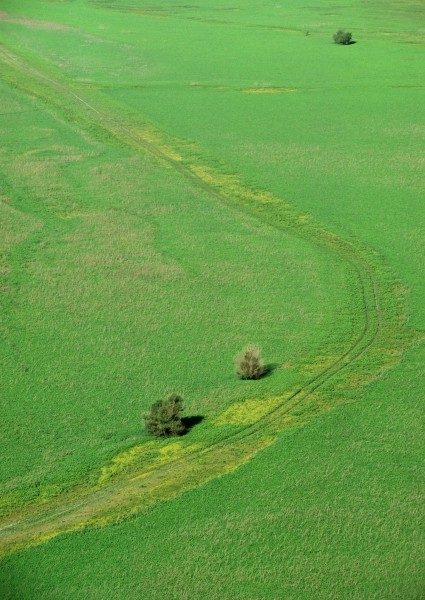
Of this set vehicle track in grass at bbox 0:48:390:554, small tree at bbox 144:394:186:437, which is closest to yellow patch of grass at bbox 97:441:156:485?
vehicle track in grass at bbox 0:48:390:554

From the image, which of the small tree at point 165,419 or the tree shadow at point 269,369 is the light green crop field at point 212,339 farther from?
the small tree at point 165,419

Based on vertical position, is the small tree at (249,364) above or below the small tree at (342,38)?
below

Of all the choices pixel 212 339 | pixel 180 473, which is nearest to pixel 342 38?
pixel 212 339

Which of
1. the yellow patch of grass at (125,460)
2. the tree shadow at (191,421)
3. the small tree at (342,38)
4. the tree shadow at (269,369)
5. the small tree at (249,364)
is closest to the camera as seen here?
the yellow patch of grass at (125,460)

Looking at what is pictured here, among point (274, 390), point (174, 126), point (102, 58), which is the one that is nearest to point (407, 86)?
point (174, 126)

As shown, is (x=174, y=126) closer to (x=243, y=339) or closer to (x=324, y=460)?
(x=243, y=339)

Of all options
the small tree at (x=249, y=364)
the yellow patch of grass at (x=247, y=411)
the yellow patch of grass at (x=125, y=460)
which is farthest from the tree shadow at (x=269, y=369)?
the yellow patch of grass at (x=125, y=460)

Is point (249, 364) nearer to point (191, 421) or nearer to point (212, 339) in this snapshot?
point (191, 421)
